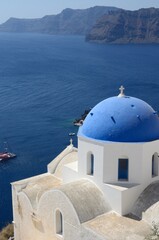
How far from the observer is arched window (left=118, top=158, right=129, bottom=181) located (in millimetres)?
18078

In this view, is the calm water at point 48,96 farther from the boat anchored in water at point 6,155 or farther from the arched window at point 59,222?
the arched window at point 59,222

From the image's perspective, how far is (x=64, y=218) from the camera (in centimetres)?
1739

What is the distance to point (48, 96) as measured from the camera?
75.2 metres

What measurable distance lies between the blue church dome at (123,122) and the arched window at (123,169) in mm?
1123

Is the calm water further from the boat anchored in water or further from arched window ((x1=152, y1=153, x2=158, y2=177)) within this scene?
arched window ((x1=152, y1=153, x2=158, y2=177))

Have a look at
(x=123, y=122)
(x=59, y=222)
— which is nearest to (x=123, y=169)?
(x=123, y=122)

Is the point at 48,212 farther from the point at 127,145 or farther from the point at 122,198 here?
the point at 127,145

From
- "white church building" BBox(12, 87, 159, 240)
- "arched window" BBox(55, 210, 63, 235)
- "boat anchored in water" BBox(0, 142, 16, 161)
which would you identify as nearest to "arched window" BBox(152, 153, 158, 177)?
"white church building" BBox(12, 87, 159, 240)

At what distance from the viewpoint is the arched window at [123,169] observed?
1808cm

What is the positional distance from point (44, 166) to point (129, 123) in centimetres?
2788

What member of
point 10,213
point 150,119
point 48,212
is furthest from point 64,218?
point 10,213

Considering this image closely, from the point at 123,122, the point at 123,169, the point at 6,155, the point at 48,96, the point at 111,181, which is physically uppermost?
the point at 123,122

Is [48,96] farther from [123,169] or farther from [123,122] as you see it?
[123,122]

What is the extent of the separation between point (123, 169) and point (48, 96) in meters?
57.9
